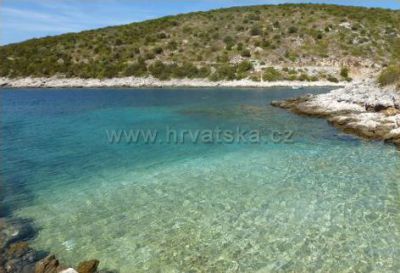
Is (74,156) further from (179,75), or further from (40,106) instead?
(179,75)

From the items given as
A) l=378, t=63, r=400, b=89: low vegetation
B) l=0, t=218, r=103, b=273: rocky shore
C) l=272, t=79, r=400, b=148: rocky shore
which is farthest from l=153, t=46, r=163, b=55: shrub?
l=0, t=218, r=103, b=273: rocky shore

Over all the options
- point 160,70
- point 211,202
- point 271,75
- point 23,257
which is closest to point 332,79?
point 271,75

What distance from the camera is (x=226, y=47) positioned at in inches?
3108

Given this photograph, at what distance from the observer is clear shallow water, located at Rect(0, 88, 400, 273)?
990cm

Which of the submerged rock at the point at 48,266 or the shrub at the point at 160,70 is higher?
the shrub at the point at 160,70

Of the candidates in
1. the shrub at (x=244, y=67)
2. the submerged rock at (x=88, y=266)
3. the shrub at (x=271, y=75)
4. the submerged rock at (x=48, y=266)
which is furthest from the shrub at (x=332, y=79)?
the submerged rock at (x=48, y=266)

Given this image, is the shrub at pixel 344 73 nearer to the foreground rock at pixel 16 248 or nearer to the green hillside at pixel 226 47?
the green hillside at pixel 226 47

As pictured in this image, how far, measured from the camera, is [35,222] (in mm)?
11797

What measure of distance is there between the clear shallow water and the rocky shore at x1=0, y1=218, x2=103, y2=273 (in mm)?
411

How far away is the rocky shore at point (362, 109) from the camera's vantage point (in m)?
23.9

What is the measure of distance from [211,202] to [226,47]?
69078 millimetres

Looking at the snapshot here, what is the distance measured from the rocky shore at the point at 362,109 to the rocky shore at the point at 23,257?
19.0 m

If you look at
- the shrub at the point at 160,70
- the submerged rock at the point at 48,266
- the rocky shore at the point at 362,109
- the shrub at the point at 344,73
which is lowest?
the submerged rock at the point at 48,266

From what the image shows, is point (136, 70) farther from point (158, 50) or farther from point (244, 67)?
point (244, 67)
